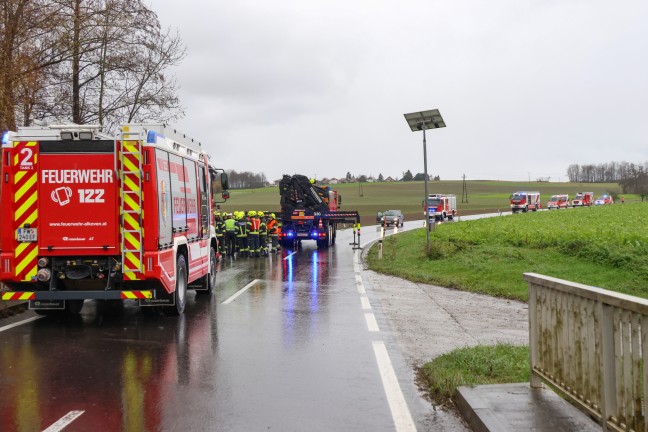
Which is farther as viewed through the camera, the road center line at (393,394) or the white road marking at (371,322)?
the white road marking at (371,322)

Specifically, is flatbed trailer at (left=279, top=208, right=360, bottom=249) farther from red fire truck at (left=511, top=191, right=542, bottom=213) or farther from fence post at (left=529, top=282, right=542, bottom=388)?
red fire truck at (left=511, top=191, right=542, bottom=213)

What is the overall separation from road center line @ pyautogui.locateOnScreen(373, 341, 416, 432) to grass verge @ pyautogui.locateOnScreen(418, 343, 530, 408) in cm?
29

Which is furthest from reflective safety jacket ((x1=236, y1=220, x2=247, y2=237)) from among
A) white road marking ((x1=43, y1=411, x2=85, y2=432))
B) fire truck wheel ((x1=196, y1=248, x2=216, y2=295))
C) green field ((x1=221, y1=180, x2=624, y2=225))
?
green field ((x1=221, y1=180, x2=624, y2=225))

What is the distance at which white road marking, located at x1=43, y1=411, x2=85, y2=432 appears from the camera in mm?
4668

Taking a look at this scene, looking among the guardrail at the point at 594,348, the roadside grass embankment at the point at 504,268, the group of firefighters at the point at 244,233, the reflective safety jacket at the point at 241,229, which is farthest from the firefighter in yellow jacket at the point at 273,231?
the guardrail at the point at 594,348

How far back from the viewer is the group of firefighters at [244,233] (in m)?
22.6

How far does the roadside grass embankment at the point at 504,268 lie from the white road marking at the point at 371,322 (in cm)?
208

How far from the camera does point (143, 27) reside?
64.7 feet

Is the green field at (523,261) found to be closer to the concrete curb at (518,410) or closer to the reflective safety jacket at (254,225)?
the reflective safety jacket at (254,225)

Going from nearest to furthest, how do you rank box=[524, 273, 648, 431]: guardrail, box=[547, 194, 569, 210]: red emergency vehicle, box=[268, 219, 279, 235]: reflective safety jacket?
1. box=[524, 273, 648, 431]: guardrail
2. box=[268, 219, 279, 235]: reflective safety jacket
3. box=[547, 194, 569, 210]: red emergency vehicle

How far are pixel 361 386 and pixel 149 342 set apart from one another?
3389 millimetres

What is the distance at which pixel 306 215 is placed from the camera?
27.2 m

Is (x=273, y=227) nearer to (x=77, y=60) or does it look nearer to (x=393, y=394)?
(x=77, y=60)

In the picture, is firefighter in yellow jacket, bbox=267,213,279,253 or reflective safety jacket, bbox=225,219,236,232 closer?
reflective safety jacket, bbox=225,219,236,232
